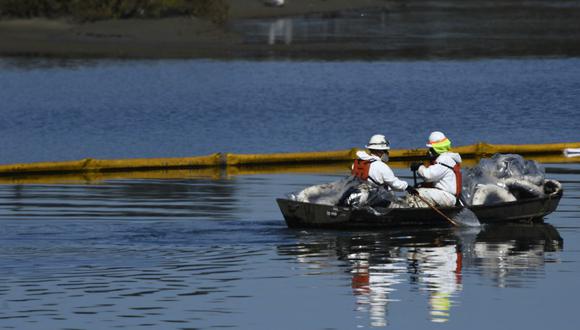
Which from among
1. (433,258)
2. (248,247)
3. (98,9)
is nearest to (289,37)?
(98,9)

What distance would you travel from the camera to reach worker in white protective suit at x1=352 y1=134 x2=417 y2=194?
27141 millimetres

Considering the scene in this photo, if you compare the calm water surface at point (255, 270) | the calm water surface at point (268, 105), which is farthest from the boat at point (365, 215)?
the calm water surface at point (268, 105)

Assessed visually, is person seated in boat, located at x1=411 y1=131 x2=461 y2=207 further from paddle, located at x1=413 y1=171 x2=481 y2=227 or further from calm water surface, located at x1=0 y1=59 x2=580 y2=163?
calm water surface, located at x1=0 y1=59 x2=580 y2=163

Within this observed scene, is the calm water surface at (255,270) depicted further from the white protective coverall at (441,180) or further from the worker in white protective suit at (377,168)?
the worker in white protective suit at (377,168)

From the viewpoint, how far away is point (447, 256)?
25.4 meters

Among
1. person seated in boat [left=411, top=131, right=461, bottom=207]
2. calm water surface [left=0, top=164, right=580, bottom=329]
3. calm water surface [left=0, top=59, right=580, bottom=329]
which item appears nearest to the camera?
calm water surface [left=0, top=164, right=580, bottom=329]

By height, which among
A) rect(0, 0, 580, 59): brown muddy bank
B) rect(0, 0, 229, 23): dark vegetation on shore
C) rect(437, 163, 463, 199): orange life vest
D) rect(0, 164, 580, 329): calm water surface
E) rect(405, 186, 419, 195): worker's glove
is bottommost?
rect(0, 164, 580, 329): calm water surface

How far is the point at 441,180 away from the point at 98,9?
57.2 meters

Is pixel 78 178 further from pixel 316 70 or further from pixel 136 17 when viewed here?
pixel 136 17

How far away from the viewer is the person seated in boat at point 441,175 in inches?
1091

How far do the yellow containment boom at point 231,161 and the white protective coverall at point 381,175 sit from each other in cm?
1026

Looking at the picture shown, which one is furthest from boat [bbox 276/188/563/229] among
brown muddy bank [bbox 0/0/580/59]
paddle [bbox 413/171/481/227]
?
brown muddy bank [bbox 0/0/580/59]

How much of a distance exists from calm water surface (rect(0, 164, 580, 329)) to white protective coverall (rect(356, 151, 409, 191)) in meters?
0.92

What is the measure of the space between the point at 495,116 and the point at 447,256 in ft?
94.4
